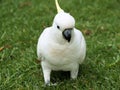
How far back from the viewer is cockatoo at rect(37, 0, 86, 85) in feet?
10.3

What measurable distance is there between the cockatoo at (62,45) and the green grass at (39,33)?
363 mm

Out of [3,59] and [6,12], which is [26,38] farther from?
[6,12]

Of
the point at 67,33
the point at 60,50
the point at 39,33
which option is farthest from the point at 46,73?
the point at 39,33

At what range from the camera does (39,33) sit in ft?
17.2

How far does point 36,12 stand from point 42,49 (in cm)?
288

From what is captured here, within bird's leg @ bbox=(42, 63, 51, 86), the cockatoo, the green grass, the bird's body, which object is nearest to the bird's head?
the cockatoo

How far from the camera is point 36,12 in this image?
623 centimetres

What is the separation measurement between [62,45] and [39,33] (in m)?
1.99

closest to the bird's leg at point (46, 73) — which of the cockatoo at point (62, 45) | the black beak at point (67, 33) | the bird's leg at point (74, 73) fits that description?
the cockatoo at point (62, 45)

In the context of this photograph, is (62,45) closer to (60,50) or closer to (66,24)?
(60,50)

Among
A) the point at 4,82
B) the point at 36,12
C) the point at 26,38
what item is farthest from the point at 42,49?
the point at 36,12

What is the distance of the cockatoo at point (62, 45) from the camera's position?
3.13 m

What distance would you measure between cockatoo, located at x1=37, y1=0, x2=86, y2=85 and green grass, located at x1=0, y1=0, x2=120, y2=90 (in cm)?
36

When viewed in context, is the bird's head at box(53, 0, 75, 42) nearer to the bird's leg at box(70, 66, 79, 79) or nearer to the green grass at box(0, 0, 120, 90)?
the bird's leg at box(70, 66, 79, 79)
